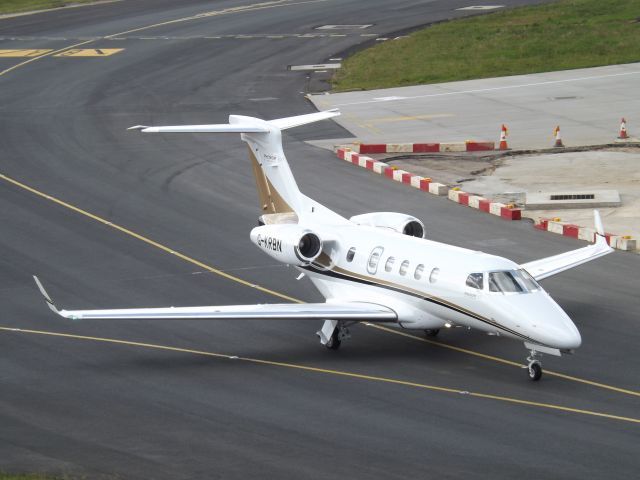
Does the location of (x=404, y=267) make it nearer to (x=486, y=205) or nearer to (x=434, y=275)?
(x=434, y=275)

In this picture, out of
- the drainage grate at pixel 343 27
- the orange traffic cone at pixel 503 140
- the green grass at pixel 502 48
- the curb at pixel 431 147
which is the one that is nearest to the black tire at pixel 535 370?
the curb at pixel 431 147

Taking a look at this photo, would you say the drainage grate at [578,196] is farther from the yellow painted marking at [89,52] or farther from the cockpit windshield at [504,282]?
the yellow painted marking at [89,52]

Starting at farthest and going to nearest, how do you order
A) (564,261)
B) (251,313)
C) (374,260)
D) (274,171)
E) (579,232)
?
(579,232)
(274,171)
(564,261)
(374,260)
(251,313)

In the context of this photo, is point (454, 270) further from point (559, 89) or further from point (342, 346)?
point (559, 89)

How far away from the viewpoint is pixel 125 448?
22.7 m

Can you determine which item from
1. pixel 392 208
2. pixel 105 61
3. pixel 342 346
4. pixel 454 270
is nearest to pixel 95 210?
pixel 392 208

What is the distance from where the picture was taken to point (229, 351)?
28.6 m

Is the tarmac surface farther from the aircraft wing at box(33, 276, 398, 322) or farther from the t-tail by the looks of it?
the t-tail

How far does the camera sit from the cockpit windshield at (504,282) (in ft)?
86.9

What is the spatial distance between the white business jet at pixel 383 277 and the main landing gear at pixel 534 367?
0.8 inches

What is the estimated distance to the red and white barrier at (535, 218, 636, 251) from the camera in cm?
3562

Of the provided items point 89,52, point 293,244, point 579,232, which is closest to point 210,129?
point 293,244

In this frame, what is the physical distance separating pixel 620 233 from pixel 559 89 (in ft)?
76.4

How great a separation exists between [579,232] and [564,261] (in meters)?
5.74
